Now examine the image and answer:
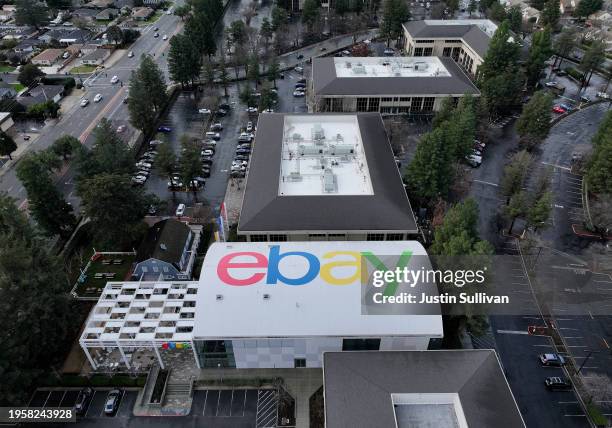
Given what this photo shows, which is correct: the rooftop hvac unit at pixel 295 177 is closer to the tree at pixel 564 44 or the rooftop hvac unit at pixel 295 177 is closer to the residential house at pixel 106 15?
the tree at pixel 564 44

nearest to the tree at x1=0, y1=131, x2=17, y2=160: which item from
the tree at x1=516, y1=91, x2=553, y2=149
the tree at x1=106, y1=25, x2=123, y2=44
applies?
the tree at x1=106, y1=25, x2=123, y2=44

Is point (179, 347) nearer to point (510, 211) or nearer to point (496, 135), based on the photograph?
point (510, 211)

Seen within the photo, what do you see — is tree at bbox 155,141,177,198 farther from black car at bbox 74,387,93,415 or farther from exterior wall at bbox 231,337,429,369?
exterior wall at bbox 231,337,429,369

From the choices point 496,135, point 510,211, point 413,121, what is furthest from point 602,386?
point 413,121

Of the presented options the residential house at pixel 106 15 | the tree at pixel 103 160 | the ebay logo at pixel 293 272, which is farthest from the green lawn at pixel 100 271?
the residential house at pixel 106 15

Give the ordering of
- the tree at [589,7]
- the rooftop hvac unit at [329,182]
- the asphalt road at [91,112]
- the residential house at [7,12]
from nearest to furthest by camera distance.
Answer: the rooftop hvac unit at [329,182]
the asphalt road at [91,112]
the tree at [589,7]
the residential house at [7,12]

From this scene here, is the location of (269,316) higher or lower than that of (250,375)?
higher

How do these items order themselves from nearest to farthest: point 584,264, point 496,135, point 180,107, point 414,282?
point 414,282 → point 584,264 → point 496,135 → point 180,107
